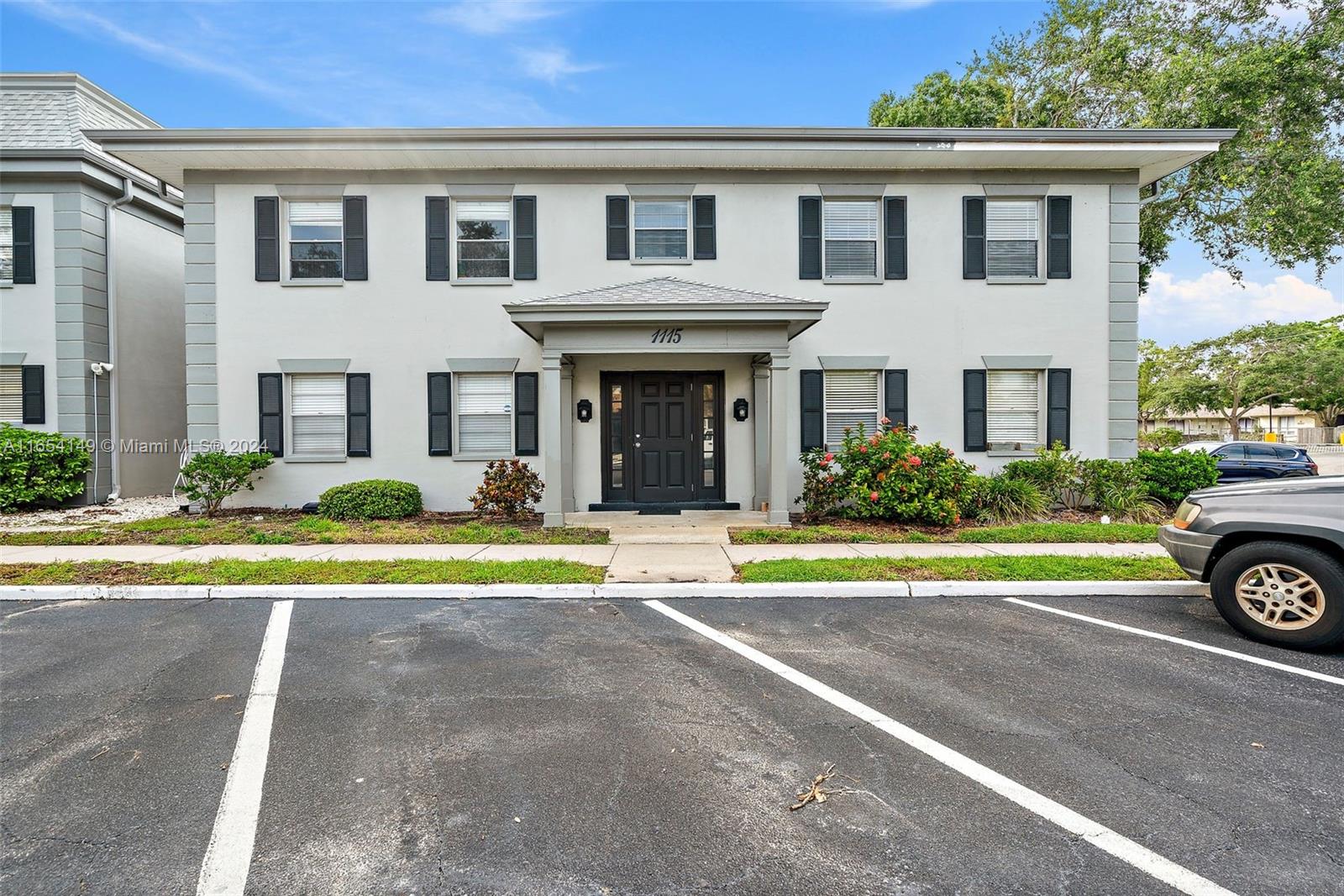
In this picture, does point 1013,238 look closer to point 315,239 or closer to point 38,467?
point 315,239

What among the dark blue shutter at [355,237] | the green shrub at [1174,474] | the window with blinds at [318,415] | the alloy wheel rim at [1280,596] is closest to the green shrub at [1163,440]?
the green shrub at [1174,474]

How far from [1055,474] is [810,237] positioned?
19.2ft

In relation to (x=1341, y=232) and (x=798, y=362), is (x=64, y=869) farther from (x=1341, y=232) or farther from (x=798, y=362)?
(x=1341, y=232)

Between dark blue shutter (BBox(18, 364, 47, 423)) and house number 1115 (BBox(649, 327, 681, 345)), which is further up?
house number 1115 (BBox(649, 327, 681, 345))

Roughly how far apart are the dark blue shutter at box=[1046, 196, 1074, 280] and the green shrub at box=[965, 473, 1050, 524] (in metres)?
4.02

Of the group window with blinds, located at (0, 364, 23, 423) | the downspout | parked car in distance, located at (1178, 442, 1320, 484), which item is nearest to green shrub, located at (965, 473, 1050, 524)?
parked car in distance, located at (1178, 442, 1320, 484)

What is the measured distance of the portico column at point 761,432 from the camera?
10.7m

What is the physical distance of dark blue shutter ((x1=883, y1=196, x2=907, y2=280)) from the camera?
1100cm

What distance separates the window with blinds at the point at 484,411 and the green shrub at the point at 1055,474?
29.0ft

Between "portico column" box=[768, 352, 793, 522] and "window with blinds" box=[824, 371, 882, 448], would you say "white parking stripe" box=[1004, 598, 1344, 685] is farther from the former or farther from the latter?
"window with blinds" box=[824, 371, 882, 448]

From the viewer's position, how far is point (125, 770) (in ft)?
10.1

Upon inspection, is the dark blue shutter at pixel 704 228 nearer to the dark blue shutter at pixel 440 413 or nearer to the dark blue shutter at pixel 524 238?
the dark blue shutter at pixel 524 238

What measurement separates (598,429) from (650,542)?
3.25 meters

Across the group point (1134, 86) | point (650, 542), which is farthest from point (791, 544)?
point (1134, 86)
